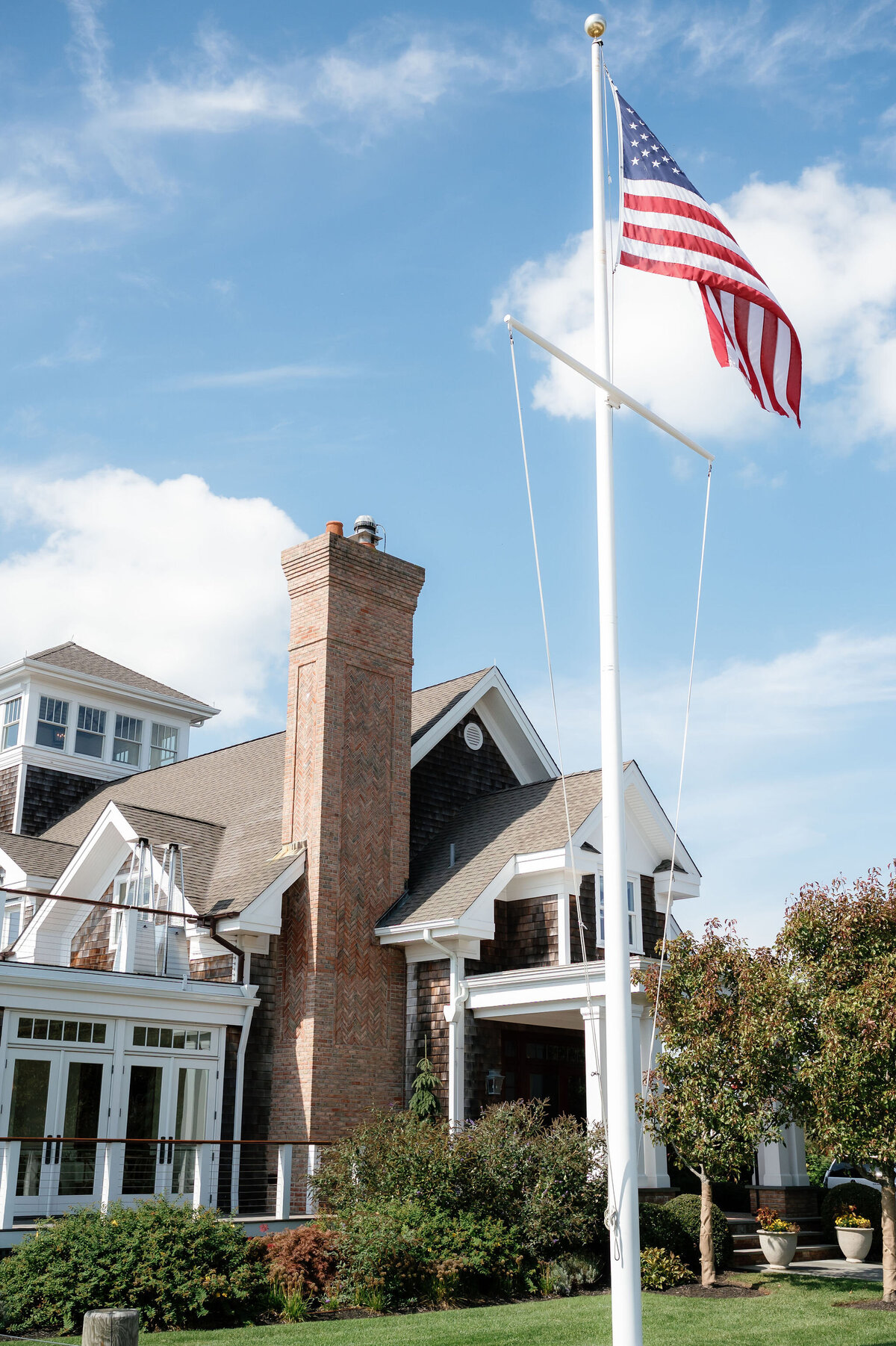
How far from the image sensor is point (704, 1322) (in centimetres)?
1141

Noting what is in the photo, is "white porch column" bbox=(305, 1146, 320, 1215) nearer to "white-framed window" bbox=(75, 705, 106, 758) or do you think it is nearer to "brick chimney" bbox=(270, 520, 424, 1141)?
"brick chimney" bbox=(270, 520, 424, 1141)

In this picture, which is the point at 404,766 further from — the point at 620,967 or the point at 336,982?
the point at 620,967

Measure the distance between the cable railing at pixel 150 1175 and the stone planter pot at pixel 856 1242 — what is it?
743 centimetres

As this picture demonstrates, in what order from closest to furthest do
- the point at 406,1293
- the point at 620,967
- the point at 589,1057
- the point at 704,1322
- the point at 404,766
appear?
the point at 620,967 → the point at 704,1322 → the point at 406,1293 → the point at 589,1057 → the point at 404,766

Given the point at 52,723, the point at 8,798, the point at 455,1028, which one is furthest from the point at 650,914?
the point at 8,798

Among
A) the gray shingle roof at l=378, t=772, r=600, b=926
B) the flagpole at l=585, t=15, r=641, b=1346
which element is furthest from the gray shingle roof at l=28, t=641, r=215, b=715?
the flagpole at l=585, t=15, r=641, b=1346

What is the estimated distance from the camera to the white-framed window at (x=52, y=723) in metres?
27.3

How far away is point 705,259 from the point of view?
28.5ft

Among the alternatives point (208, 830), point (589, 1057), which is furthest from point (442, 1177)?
point (208, 830)

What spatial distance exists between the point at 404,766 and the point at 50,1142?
8234mm

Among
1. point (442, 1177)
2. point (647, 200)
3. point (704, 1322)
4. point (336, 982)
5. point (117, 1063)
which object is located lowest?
point (704, 1322)

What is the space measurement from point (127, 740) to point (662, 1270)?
62.8 feet

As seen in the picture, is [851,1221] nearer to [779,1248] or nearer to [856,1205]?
[856,1205]

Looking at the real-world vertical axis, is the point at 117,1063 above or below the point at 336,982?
below
